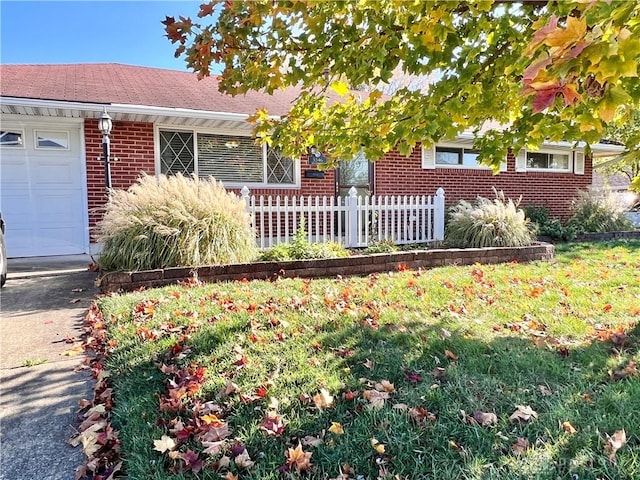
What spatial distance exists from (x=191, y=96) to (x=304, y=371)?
811 centimetres

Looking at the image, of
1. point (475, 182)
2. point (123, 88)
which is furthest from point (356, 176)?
point (123, 88)

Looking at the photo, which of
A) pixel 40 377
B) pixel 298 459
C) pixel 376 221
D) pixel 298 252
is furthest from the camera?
pixel 376 221

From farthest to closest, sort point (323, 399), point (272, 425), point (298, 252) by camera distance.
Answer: point (298, 252)
point (323, 399)
point (272, 425)

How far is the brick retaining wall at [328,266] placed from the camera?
5.39 m

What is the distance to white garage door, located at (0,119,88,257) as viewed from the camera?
7.77 metres

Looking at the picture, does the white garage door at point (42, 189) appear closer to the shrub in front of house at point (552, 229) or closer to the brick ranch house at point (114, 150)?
the brick ranch house at point (114, 150)

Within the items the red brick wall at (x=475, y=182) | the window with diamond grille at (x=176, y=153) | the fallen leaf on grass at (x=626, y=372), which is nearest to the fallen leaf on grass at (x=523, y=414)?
the fallen leaf on grass at (x=626, y=372)

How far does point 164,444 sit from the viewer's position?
208 centimetres

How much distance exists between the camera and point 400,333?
3.54m

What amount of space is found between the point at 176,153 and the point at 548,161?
11.0 meters

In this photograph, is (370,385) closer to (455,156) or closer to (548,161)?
(455,156)

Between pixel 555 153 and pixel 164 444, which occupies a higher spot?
pixel 555 153

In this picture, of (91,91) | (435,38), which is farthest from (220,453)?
(91,91)

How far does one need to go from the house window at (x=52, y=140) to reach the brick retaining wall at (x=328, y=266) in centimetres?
406
